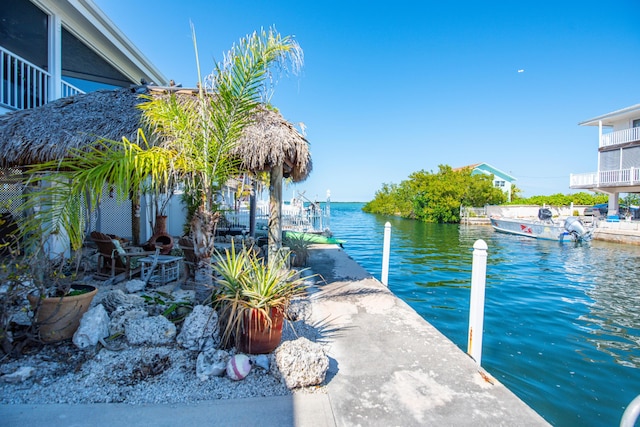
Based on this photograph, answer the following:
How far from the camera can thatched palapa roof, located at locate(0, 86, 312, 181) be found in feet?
18.5

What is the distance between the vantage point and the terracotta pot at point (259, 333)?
3473 mm

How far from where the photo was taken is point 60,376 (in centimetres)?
311

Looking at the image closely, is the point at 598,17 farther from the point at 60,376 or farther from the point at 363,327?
the point at 60,376

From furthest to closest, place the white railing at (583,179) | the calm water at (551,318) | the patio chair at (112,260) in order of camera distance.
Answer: the white railing at (583,179)
the patio chair at (112,260)
the calm water at (551,318)

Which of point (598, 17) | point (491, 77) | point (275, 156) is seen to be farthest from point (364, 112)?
point (275, 156)

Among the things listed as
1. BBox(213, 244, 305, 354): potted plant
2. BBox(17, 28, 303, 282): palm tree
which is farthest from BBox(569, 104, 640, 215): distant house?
BBox(213, 244, 305, 354): potted plant

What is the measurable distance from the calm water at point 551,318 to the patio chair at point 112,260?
605 centimetres

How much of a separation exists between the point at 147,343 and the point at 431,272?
10.3 meters

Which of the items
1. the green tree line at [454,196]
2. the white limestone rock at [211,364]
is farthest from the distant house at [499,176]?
the white limestone rock at [211,364]

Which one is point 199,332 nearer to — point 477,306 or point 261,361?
point 261,361

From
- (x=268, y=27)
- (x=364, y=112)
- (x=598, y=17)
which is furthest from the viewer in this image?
(x=364, y=112)

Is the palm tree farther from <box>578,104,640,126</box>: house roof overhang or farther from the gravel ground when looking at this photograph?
<box>578,104,640,126</box>: house roof overhang

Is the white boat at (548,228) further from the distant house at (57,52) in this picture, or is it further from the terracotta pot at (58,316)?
the terracotta pot at (58,316)

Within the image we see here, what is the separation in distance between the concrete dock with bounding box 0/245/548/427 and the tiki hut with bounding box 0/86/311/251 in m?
3.07
